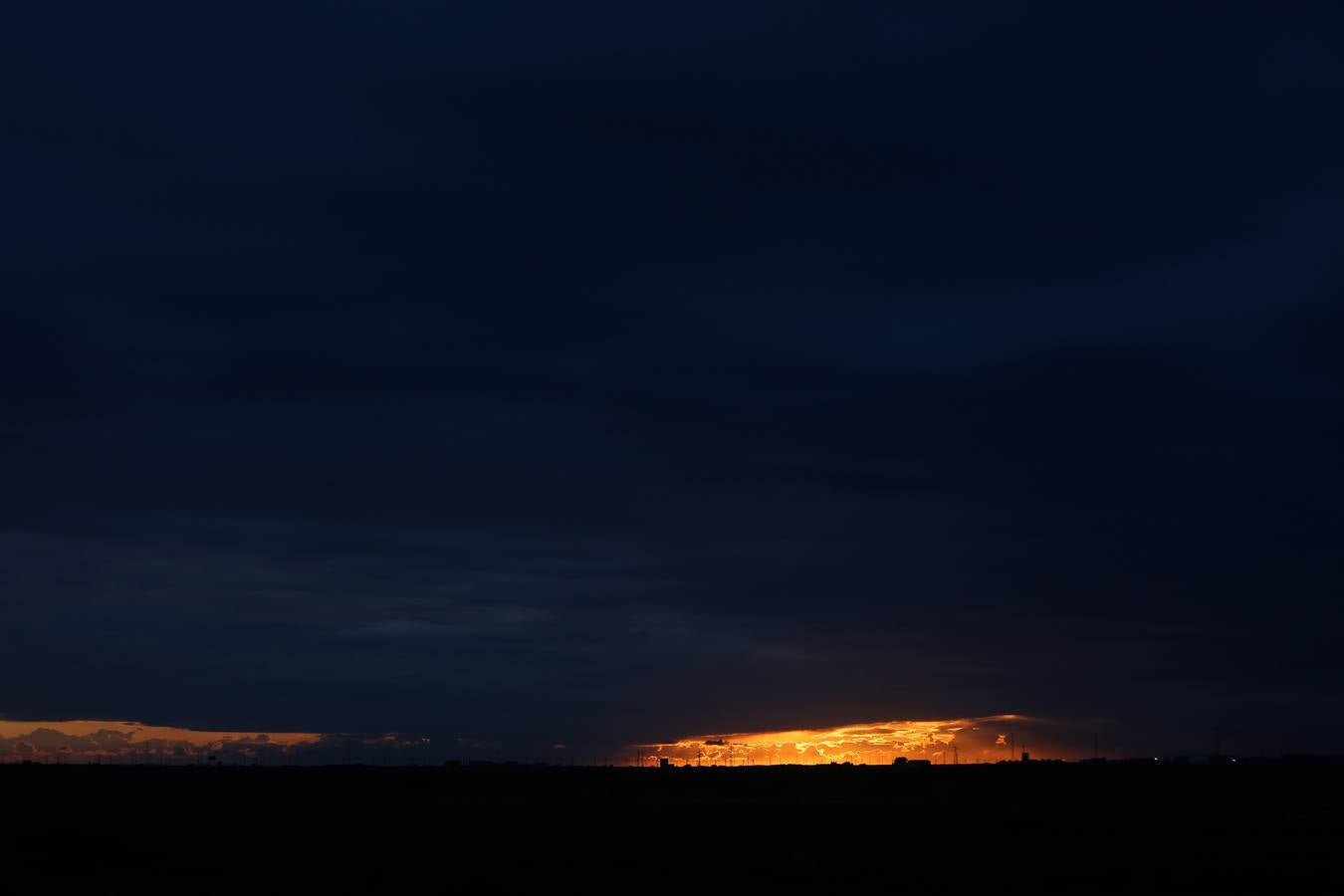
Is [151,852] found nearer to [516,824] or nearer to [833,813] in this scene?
[516,824]

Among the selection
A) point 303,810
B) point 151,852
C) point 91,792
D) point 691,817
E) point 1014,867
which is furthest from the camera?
point 91,792

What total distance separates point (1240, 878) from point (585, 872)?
40720 mm

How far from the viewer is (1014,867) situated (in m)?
92.1

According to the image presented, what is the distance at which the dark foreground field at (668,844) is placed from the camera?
282ft

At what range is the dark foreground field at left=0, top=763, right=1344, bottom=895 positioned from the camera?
85.9 metres

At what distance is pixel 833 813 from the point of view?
142m

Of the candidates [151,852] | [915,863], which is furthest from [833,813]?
[151,852]

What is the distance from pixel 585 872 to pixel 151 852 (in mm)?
36268

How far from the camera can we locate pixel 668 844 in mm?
108062

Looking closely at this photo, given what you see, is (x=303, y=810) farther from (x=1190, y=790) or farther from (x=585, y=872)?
(x=1190, y=790)

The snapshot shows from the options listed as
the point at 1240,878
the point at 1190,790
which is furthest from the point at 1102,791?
the point at 1240,878

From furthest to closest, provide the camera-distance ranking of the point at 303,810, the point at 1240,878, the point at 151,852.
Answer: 1. the point at 303,810
2. the point at 151,852
3. the point at 1240,878

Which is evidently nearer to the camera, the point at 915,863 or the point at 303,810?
the point at 915,863

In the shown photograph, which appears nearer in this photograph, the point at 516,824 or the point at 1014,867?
the point at 1014,867
